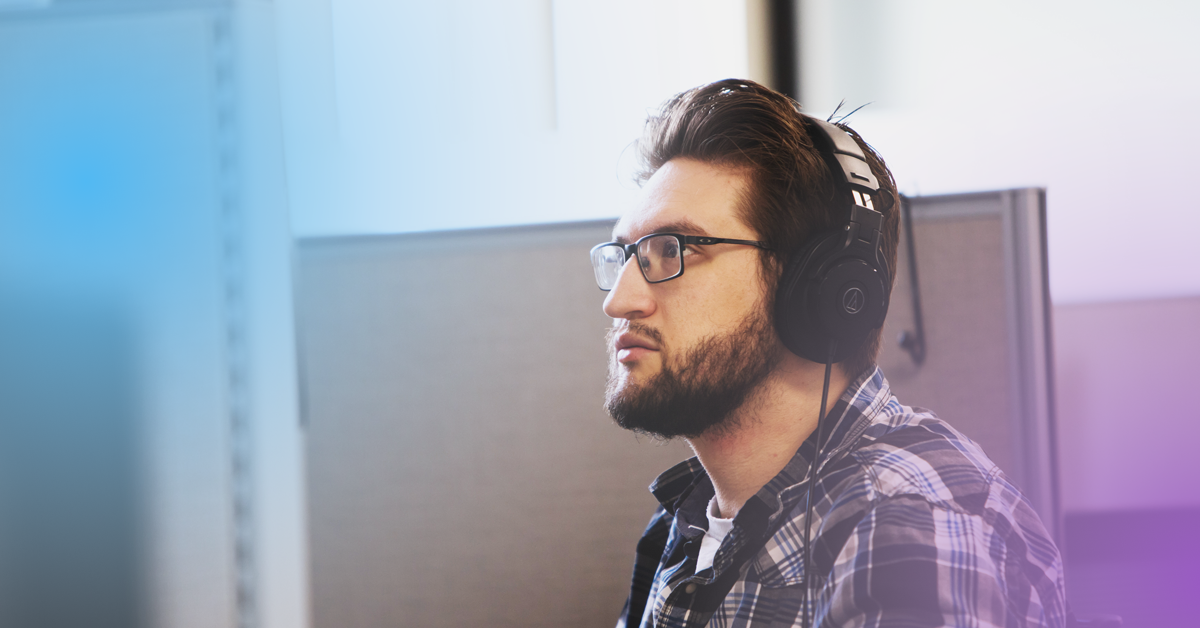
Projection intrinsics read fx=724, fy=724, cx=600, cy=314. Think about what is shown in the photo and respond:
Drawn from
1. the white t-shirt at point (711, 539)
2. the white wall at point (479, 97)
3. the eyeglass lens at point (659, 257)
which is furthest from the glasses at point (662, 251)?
the white wall at point (479, 97)

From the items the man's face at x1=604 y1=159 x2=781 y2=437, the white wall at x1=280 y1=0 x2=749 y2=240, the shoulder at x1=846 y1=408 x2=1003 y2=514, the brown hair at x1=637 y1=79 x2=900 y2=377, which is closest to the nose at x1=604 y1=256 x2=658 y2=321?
the man's face at x1=604 y1=159 x2=781 y2=437

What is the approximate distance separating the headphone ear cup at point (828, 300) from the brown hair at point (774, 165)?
0.04 metres

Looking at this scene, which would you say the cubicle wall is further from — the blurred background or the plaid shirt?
the plaid shirt

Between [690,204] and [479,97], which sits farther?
[479,97]

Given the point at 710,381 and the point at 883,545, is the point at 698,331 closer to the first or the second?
the point at 710,381

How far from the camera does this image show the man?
0.49 m

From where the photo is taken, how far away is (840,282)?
55cm

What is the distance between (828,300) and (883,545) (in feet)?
0.62

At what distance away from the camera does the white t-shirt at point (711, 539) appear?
0.65 m

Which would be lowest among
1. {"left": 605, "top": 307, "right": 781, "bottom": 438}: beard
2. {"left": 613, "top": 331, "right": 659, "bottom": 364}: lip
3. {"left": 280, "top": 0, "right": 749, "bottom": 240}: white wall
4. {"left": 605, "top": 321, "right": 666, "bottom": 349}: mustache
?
{"left": 605, "top": 307, "right": 781, "bottom": 438}: beard

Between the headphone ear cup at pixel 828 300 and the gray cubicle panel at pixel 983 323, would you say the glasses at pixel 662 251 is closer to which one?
the headphone ear cup at pixel 828 300

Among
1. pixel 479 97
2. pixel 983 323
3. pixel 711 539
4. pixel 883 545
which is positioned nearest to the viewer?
pixel 883 545

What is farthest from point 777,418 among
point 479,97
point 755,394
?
point 479,97

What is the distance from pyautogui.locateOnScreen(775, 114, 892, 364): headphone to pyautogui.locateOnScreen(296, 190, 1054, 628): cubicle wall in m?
0.34
